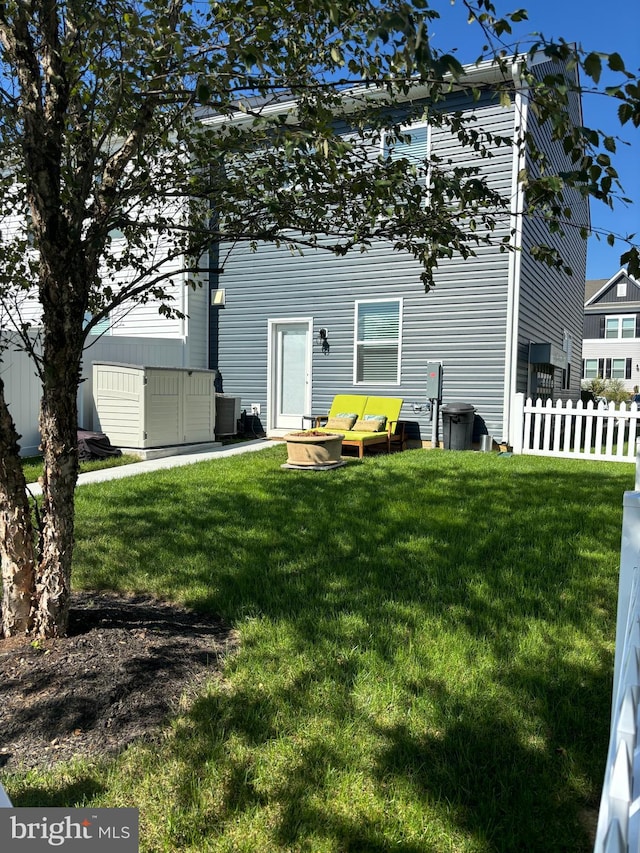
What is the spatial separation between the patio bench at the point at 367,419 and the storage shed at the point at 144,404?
7.30 ft

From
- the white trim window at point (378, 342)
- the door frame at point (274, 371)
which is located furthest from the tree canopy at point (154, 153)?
the door frame at point (274, 371)

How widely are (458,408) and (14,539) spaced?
8.06 metres

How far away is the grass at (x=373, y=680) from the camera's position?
190 cm

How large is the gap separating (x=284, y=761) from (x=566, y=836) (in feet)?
2.98

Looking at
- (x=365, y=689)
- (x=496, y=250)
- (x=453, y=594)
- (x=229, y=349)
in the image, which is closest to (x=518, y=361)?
(x=496, y=250)

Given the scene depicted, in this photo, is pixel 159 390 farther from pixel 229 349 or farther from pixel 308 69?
pixel 308 69

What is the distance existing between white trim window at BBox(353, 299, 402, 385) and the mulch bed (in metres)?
8.25

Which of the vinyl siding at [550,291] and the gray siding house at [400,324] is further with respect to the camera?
the vinyl siding at [550,291]

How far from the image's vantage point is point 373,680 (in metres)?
2.66

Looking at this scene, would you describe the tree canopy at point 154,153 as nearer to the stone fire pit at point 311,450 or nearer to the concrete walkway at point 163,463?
the concrete walkway at point 163,463

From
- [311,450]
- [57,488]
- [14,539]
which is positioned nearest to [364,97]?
[57,488]

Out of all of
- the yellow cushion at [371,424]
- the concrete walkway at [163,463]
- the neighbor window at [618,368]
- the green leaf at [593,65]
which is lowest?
the concrete walkway at [163,463]

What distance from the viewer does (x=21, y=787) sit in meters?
2.03

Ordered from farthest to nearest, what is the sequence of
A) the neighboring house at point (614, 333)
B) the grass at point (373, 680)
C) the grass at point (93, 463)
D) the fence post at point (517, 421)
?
1. the neighboring house at point (614, 333)
2. the fence post at point (517, 421)
3. the grass at point (93, 463)
4. the grass at point (373, 680)
